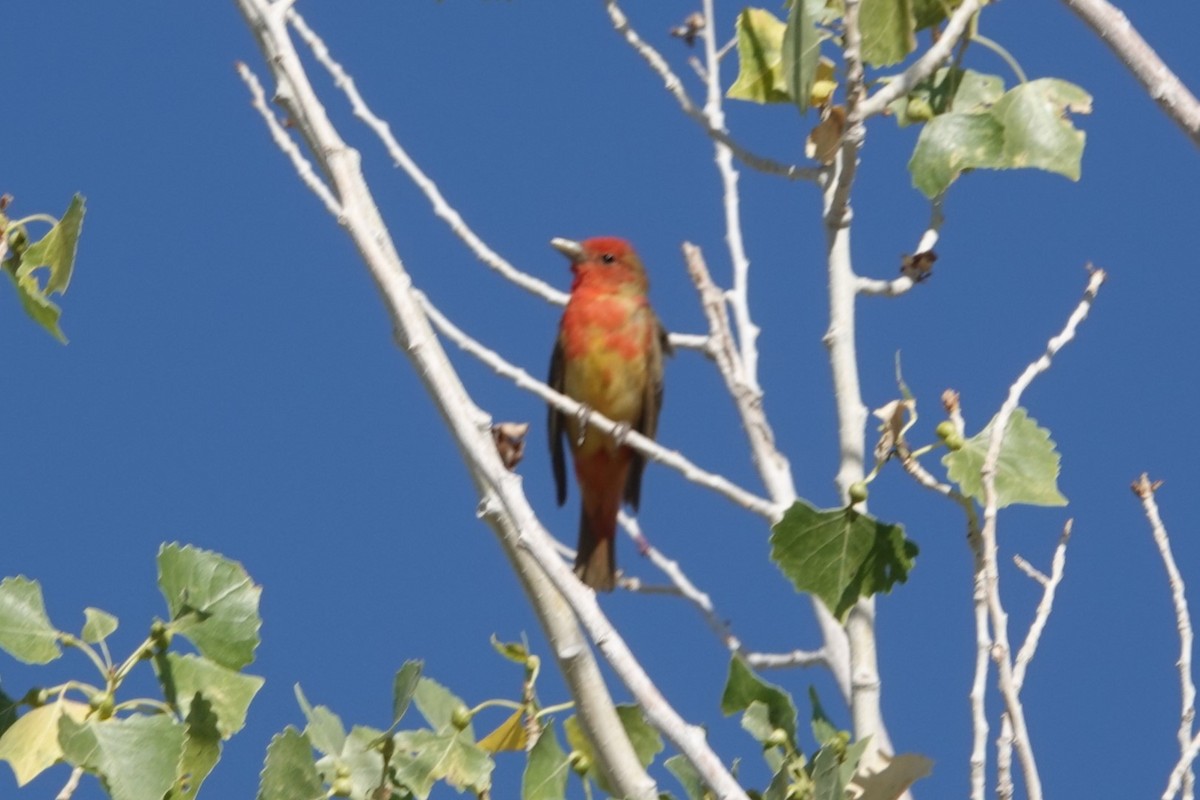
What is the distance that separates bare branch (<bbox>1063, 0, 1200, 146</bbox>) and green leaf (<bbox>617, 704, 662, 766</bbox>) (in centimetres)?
140

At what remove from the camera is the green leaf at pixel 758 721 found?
9.88 feet

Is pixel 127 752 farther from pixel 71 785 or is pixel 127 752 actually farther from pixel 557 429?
pixel 557 429

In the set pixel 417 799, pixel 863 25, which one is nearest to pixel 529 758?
pixel 417 799

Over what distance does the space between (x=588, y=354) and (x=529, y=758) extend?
394 cm

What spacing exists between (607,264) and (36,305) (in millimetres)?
4236

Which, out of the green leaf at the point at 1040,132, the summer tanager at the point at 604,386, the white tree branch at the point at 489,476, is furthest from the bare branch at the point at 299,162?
the summer tanager at the point at 604,386

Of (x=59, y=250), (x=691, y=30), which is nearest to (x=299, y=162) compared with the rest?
(x=59, y=250)

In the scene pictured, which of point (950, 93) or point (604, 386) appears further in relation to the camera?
point (604, 386)

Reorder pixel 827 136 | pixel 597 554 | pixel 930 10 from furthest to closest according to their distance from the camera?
1. pixel 597 554
2. pixel 930 10
3. pixel 827 136

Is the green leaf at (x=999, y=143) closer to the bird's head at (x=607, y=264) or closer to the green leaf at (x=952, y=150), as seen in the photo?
the green leaf at (x=952, y=150)

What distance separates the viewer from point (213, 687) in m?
2.77

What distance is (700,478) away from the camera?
3.80 meters

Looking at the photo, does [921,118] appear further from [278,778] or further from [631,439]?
[278,778]

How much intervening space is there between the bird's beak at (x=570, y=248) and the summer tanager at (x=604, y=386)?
140 mm
